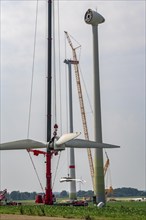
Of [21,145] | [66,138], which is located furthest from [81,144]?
[21,145]

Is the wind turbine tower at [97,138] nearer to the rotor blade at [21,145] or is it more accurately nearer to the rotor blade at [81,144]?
the rotor blade at [81,144]

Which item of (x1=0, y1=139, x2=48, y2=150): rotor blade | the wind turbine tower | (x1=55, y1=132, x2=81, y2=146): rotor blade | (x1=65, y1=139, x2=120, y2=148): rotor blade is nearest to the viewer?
(x1=55, y1=132, x2=81, y2=146): rotor blade

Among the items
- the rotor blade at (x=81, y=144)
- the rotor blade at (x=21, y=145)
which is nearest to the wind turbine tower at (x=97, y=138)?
the rotor blade at (x=81, y=144)

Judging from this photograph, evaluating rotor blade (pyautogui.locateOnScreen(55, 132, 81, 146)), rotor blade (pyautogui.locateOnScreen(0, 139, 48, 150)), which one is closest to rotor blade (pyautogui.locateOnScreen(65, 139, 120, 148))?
rotor blade (pyautogui.locateOnScreen(55, 132, 81, 146))

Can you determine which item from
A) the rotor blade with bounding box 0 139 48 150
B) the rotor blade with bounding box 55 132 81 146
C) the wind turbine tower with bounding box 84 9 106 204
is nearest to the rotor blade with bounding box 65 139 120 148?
the rotor blade with bounding box 55 132 81 146

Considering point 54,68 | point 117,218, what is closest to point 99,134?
point 54,68

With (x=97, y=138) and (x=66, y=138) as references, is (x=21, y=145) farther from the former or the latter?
(x=97, y=138)

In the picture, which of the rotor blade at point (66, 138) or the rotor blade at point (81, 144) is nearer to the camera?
the rotor blade at point (66, 138)

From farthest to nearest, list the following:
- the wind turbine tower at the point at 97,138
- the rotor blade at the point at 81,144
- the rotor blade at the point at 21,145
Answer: the wind turbine tower at the point at 97,138 < the rotor blade at the point at 21,145 < the rotor blade at the point at 81,144

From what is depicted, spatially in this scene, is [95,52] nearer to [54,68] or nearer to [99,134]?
[54,68]

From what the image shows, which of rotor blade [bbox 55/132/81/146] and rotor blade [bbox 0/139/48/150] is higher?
rotor blade [bbox 55/132/81/146]

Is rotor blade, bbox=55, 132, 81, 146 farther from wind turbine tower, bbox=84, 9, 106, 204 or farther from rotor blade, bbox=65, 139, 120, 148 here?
wind turbine tower, bbox=84, 9, 106, 204

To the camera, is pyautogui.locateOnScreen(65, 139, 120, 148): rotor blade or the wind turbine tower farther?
the wind turbine tower

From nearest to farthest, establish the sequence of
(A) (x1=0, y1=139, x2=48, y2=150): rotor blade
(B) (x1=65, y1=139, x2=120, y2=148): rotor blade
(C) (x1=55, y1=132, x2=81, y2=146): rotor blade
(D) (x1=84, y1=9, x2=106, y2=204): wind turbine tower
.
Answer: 1. (C) (x1=55, y1=132, x2=81, y2=146): rotor blade
2. (B) (x1=65, y1=139, x2=120, y2=148): rotor blade
3. (A) (x1=0, y1=139, x2=48, y2=150): rotor blade
4. (D) (x1=84, y1=9, x2=106, y2=204): wind turbine tower
